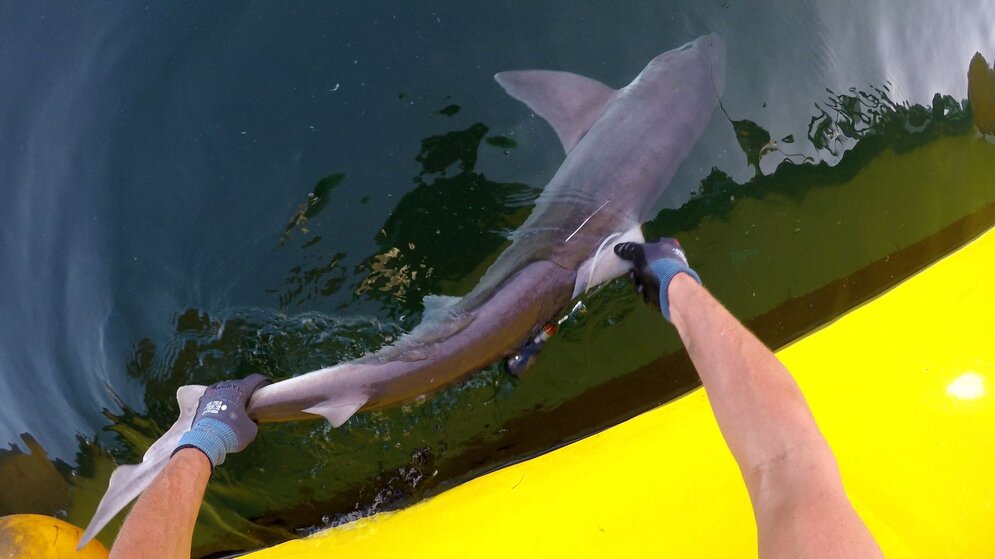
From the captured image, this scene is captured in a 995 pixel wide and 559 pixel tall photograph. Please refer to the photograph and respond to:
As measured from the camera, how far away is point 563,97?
276 cm

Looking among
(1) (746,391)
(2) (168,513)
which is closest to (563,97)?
(1) (746,391)

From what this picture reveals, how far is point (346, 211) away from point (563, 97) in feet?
3.33

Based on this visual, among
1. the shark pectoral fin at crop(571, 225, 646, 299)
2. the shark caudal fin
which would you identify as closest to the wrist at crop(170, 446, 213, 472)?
the shark caudal fin

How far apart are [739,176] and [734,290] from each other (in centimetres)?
50

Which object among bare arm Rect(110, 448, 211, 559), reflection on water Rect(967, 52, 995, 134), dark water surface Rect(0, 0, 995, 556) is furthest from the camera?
reflection on water Rect(967, 52, 995, 134)

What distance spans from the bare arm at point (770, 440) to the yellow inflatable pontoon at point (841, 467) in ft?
1.43

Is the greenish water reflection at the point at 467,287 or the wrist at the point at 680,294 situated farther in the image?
the greenish water reflection at the point at 467,287

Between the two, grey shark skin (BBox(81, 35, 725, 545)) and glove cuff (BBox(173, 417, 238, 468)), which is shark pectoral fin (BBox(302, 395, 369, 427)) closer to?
grey shark skin (BBox(81, 35, 725, 545))

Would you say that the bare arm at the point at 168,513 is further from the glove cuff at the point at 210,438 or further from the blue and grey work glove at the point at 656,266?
the blue and grey work glove at the point at 656,266

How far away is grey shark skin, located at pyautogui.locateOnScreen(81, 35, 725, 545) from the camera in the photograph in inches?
97.4

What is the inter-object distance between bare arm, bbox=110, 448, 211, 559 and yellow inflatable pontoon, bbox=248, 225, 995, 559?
1.67ft

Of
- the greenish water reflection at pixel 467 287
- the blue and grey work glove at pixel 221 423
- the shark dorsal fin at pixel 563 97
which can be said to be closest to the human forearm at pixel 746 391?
the greenish water reflection at pixel 467 287

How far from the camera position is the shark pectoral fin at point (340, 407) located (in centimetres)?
244

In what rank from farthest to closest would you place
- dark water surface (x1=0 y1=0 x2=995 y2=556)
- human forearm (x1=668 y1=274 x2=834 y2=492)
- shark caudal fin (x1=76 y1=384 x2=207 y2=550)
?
1. dark water surface (x1=0 y1=0 x2=995 y2=556)
2. shark caudal fin (x1=76 y1=384 x2=207 y2=550)
3. human forearm (x1=668 y1=274 x2=834 y2=492)
